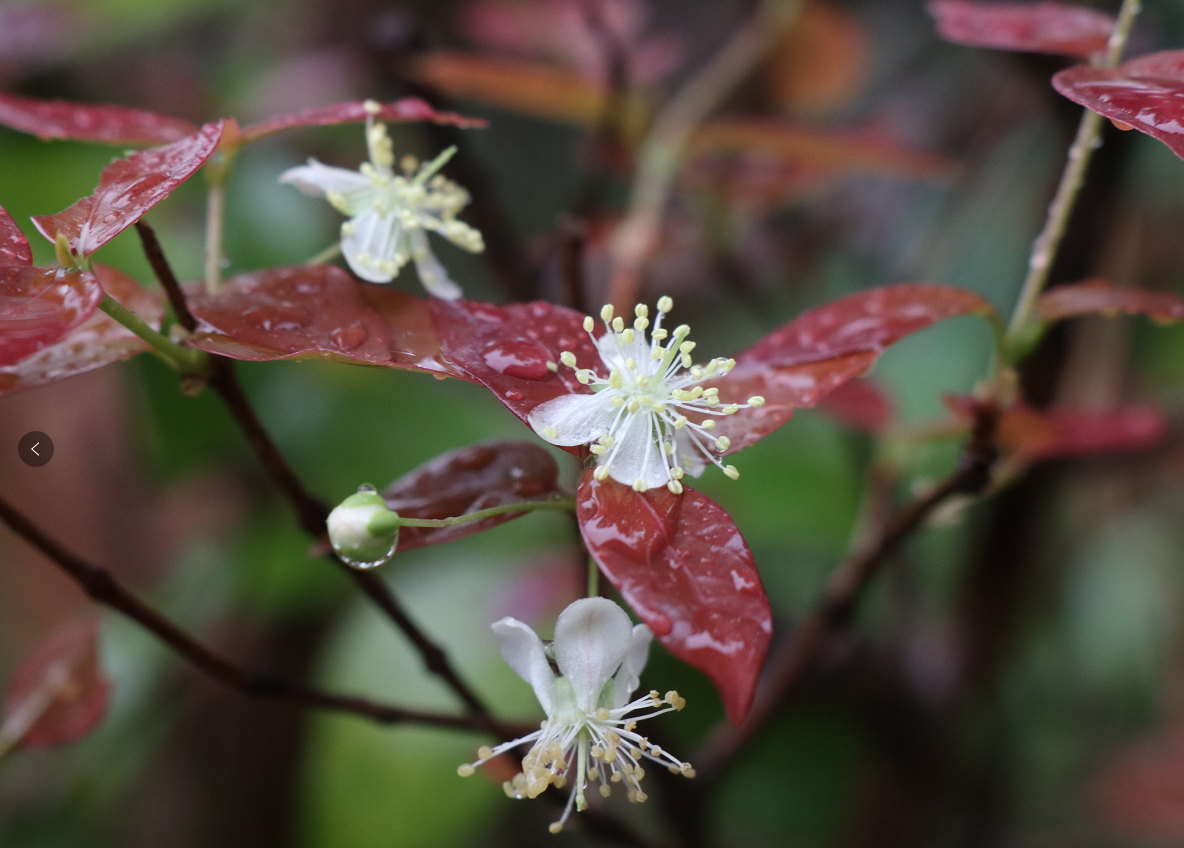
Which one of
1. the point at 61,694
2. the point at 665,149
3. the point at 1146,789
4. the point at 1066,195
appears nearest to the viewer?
the point at 1066,195

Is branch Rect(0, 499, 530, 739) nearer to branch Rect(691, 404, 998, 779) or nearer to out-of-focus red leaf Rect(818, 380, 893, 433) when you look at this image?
branch Rect(691, 404, 998, 779)

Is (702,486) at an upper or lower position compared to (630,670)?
lower

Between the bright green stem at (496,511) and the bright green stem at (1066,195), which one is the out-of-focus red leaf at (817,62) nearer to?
the bright green stem at (1066,195)

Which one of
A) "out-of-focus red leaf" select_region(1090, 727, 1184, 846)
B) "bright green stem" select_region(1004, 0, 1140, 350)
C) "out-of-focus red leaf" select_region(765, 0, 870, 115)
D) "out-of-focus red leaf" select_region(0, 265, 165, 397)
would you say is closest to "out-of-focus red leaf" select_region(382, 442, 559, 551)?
"out-of-focus red leaf" select_region(0, 265, 165, 397)

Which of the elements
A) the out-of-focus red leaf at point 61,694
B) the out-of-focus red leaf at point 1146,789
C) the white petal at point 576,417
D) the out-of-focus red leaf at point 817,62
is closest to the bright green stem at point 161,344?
the white petal at point 576,417

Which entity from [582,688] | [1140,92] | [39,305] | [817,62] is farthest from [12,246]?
[817,62]

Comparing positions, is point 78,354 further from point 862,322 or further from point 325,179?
point 862,322
